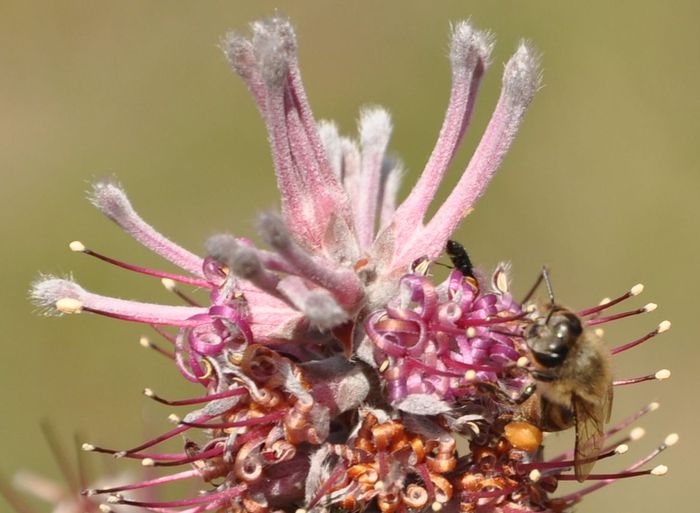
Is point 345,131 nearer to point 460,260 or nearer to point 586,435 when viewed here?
point 460,260

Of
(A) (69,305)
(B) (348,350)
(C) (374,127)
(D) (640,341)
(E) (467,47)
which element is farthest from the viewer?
(C) (374,127)

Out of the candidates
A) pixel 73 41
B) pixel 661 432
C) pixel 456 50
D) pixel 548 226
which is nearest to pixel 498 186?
pixel 548 226

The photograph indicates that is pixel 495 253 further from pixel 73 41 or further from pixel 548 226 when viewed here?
pixel 73 41

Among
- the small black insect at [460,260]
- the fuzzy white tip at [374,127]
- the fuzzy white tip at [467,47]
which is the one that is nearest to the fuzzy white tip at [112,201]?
the fuzzy white tip at [374,127]

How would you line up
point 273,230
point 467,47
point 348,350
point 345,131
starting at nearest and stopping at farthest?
point 273,230
point 348,350
point 467,47
point 345,131

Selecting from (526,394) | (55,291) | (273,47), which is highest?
(273,47)

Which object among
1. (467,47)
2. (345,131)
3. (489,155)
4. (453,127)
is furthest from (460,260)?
(345,131)

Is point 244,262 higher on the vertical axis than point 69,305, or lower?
lower

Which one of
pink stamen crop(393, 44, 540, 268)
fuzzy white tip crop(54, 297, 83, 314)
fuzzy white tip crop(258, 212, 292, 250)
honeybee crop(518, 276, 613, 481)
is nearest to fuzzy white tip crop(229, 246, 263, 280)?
fuzzy white tip crop(258, 212, 292, 250)

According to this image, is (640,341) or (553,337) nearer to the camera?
(553,337)
